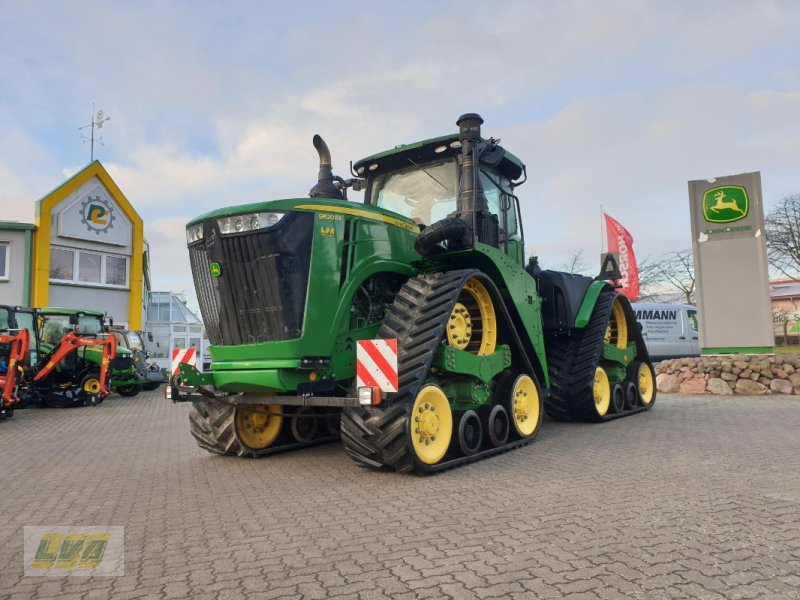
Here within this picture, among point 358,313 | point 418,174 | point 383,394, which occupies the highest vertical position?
point 418,174

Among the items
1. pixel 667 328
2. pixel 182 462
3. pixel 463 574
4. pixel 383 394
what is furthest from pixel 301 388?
pixel 667 328

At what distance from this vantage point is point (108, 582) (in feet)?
10.3

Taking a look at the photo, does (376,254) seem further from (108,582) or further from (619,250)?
(619,250)

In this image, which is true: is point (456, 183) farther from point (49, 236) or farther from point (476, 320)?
point (49, 236)

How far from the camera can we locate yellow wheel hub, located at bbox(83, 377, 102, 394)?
15.5 m

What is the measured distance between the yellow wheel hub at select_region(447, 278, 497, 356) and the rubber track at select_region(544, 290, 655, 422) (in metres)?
2.34

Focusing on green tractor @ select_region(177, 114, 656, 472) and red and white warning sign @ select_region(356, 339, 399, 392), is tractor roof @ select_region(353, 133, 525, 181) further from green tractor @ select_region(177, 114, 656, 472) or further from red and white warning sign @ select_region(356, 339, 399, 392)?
red and white warning sign @ select_region(356, 339, 399, 392)

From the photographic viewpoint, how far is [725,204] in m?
13.9

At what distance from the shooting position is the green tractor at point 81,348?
1541 centimetres

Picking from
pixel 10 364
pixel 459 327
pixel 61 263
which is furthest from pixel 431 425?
pixel 61 263

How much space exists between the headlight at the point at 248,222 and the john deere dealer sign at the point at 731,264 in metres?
11.5

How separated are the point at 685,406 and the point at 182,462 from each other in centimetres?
867

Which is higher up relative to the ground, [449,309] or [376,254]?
[376,254]

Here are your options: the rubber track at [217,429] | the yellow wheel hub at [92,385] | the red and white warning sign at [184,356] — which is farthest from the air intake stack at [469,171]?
the yellow wheel hub at [92,385]
